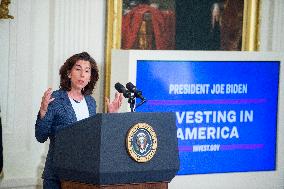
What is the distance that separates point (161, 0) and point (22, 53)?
51.7 inches

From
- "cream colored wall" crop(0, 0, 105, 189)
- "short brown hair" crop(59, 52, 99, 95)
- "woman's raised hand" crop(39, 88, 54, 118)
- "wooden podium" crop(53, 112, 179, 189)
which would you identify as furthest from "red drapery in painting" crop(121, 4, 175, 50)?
"wooden podium" crop(53, 112, 179, 189)

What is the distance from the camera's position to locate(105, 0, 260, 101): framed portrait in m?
5.29

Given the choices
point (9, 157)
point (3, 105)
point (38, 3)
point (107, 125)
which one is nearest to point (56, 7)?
point (38, 3)

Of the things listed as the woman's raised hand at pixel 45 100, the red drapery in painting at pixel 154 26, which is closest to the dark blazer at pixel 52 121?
the woman's raised hand at pixel 45 100

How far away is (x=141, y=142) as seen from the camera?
3195mm

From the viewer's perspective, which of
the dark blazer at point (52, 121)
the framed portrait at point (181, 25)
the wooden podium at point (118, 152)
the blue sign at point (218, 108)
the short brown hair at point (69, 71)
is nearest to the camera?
the wooden podium at point (118, 152)

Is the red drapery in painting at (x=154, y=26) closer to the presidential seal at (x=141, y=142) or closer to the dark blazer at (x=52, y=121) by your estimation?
the dark blazer at (x=52, y=121)

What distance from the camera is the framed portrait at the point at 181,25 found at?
529cm

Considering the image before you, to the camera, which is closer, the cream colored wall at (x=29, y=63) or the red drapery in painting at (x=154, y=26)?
the cream colored wall at (x=29, y=63)

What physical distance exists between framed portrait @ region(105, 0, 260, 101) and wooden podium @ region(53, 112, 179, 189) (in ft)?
6.68

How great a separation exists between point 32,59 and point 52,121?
1.20 metres

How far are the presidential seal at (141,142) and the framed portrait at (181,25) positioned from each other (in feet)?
6.85

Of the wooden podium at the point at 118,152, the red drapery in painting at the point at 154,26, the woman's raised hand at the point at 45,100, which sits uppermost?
the red drapery in painting at the point at 154,26

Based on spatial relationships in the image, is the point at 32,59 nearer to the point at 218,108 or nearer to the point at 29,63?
the point at 29,63
